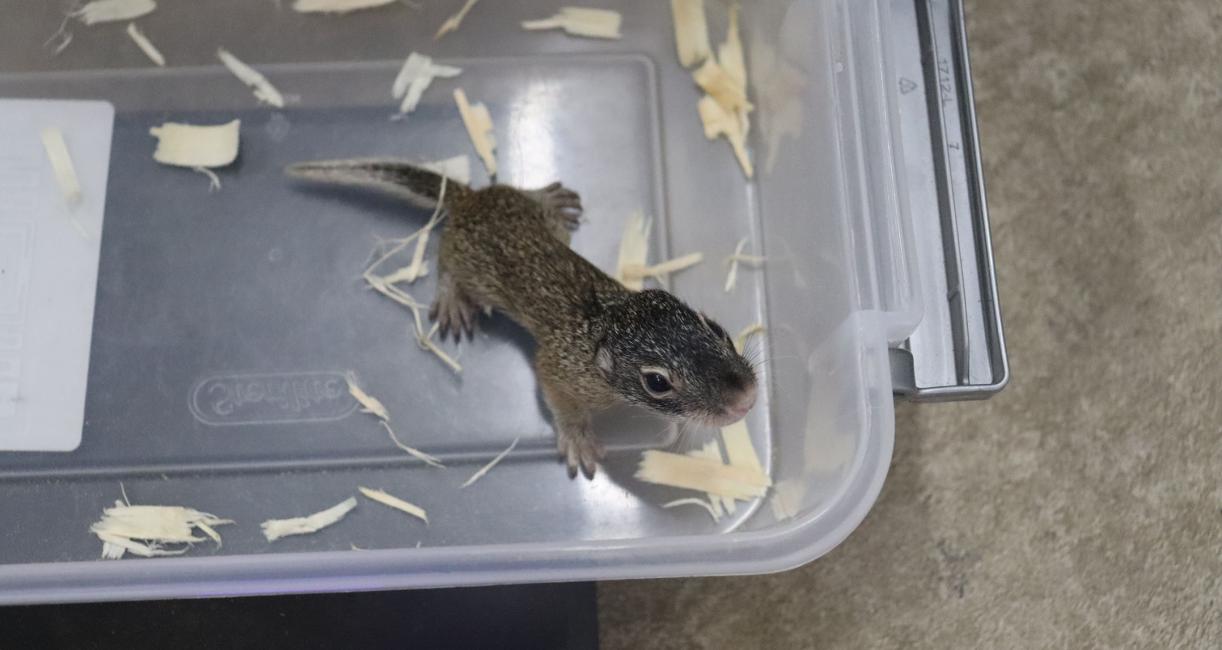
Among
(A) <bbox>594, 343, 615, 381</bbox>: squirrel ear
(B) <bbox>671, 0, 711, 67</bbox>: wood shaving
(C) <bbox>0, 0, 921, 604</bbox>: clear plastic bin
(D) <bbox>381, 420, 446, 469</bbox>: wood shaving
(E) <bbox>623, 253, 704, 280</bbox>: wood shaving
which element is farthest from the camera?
(B) <bbox>671, 0, 711, 67</bbox>: wood shaving

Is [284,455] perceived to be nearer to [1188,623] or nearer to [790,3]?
[790,3]

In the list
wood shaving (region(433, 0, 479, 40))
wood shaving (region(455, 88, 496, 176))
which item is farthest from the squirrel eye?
wood shaving (region(433, 0, 479, 40))

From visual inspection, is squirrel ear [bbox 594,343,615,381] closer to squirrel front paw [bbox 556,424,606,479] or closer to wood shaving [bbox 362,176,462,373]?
squirrel front paw [bbox 556,424,606,479]

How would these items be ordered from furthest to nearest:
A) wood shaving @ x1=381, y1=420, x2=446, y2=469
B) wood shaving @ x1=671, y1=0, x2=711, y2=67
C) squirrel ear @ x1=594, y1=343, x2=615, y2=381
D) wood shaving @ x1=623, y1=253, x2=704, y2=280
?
wood shaving @ x1=671, y1=0, x2=711, y2=67, wood shaving @ x1=623, y1=253, x2=704, y2=280, wood shaving @ x1=381, y1=420, x2=446, y2=469, squirrel ear @ x1=594, y1=343, x2=615, y2=381

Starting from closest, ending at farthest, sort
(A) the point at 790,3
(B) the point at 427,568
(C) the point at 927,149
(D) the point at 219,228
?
(B) the point at 427,568, (C) the point at 927,149, (A) the point at 790,3, (D) the point at 219,228

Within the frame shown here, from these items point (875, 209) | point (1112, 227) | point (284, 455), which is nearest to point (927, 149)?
point (875, 209)

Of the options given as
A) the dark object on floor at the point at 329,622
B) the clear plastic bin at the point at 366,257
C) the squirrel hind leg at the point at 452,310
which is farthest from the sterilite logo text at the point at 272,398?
the dark object on floor at the point at 329,622

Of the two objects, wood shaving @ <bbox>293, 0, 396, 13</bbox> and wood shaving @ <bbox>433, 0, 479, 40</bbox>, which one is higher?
wood shaving @ <bbox>293, 0, 396, 13</bbox>

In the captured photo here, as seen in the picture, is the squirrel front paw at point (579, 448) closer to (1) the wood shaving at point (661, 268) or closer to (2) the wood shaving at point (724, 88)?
(1) the wood shaving at point (661, 268)
